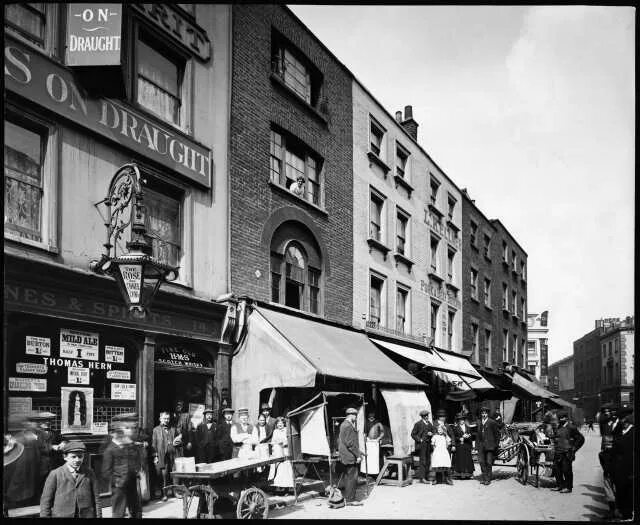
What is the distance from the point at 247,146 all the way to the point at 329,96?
5229 millimetres

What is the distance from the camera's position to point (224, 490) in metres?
9.32

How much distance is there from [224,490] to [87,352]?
2.97 meters

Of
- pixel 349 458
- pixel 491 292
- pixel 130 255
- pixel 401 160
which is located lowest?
pixel 349 458

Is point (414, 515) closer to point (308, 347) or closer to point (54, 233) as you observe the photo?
point (308, 347)

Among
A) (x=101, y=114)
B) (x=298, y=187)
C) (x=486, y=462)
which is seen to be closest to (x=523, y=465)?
(x=486, y=462)

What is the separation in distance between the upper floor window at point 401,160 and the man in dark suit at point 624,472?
Answer: 14.6m

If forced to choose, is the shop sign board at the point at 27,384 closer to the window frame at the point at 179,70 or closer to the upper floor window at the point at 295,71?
the window frame at the point at 179,70

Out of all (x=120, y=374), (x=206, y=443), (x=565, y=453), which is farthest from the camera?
(x=565, y=453)

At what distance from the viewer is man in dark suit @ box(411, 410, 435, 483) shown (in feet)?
49.5

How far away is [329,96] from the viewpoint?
18.8 metres

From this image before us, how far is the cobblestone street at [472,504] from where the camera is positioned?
1088 centimetres

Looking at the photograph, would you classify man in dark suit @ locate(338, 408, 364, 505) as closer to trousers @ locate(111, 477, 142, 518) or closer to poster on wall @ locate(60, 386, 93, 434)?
trousers @ locate(111, 477, 142, 518)

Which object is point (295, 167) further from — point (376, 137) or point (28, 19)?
point (28, 19)

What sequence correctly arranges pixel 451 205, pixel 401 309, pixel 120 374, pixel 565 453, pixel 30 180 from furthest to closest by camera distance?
1. pixel 451 205
2. pixel 401 309
3. pixel 565 453
4. pixel 120 374
5. pixel 30 180
